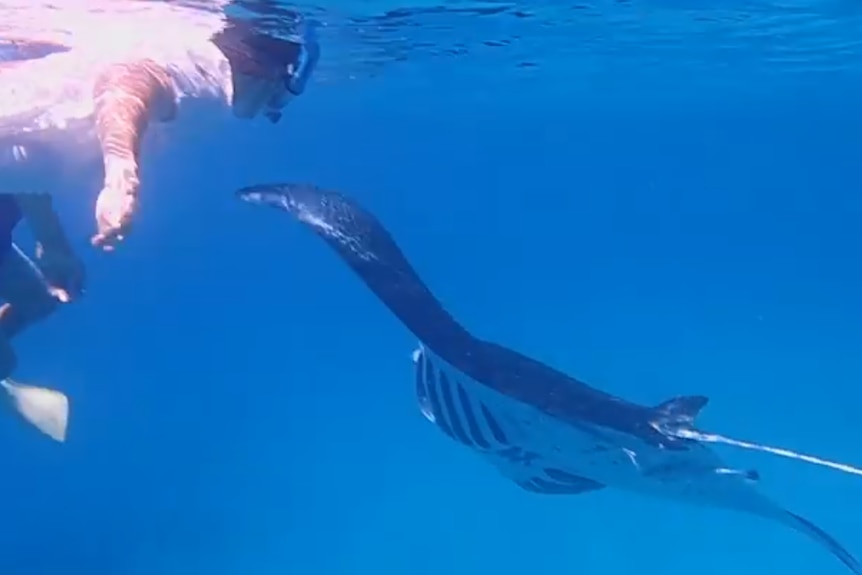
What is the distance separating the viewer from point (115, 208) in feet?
17.8

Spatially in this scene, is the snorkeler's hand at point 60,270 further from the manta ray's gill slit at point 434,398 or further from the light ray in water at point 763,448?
the light ray in water at point 763,448

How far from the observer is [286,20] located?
1230cm

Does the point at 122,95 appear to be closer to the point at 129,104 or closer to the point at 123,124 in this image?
the point at 129,104

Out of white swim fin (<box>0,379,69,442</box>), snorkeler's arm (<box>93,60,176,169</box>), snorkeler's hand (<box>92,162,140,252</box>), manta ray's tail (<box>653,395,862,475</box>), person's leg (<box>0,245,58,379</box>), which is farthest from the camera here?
white swim fin (<box>0,379,69,442</box>)

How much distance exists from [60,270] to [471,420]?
4.12 meters

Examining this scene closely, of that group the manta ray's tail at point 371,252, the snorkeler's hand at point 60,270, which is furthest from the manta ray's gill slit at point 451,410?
the snorkeler's hand at point 60,270

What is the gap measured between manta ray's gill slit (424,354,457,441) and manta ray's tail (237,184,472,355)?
19.7 inches

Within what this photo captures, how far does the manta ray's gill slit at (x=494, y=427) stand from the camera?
6.94 metres

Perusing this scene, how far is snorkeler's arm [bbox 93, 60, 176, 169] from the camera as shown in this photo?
20.5ft

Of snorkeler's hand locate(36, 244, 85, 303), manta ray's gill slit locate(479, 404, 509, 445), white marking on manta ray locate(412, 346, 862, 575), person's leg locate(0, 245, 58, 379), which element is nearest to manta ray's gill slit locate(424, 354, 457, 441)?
white marking on manta ray locate(412, 346, 862, 575)

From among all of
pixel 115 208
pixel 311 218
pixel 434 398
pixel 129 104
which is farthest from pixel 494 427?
pixel 129 104

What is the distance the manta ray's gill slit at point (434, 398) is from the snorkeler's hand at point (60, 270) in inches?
139

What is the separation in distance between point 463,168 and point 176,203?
915 inches

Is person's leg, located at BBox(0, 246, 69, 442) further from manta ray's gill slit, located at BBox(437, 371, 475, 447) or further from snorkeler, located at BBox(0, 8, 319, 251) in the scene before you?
manta ray's gill slit, located at BBox(437, 371, 475, 447)
